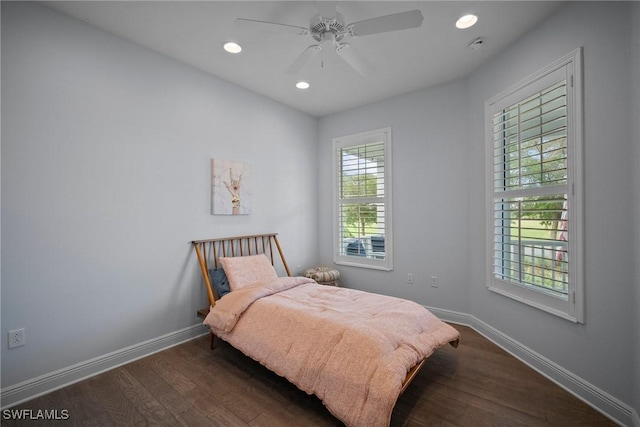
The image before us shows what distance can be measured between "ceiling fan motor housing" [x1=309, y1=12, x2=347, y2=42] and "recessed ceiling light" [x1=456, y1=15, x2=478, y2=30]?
98cm

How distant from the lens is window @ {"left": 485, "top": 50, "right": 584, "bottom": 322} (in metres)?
1.98

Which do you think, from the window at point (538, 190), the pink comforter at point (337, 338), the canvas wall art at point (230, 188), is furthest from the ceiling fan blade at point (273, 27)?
the pink comforter at point (337, 338)

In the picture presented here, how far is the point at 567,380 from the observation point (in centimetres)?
202

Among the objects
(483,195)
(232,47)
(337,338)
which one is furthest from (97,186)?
(483,195)

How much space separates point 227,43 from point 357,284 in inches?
129

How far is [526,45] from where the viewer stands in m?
2.38

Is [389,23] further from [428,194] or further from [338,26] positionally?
[428,194]

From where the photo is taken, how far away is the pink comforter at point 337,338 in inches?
61.3

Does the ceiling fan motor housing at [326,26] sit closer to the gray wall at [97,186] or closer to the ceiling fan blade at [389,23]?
the ceiling fan blade at [389,23]

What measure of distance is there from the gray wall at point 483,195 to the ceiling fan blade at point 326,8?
68.3 inches

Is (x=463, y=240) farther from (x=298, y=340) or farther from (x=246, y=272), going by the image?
(x=246, y=272)

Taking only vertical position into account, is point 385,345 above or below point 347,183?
below

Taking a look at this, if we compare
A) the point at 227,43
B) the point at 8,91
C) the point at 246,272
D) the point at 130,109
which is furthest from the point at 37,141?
the point at 246,272

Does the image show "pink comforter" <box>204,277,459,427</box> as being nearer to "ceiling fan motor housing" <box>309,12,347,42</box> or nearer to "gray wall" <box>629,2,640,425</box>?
"gray wall" <box>629,2,640,425</box>
